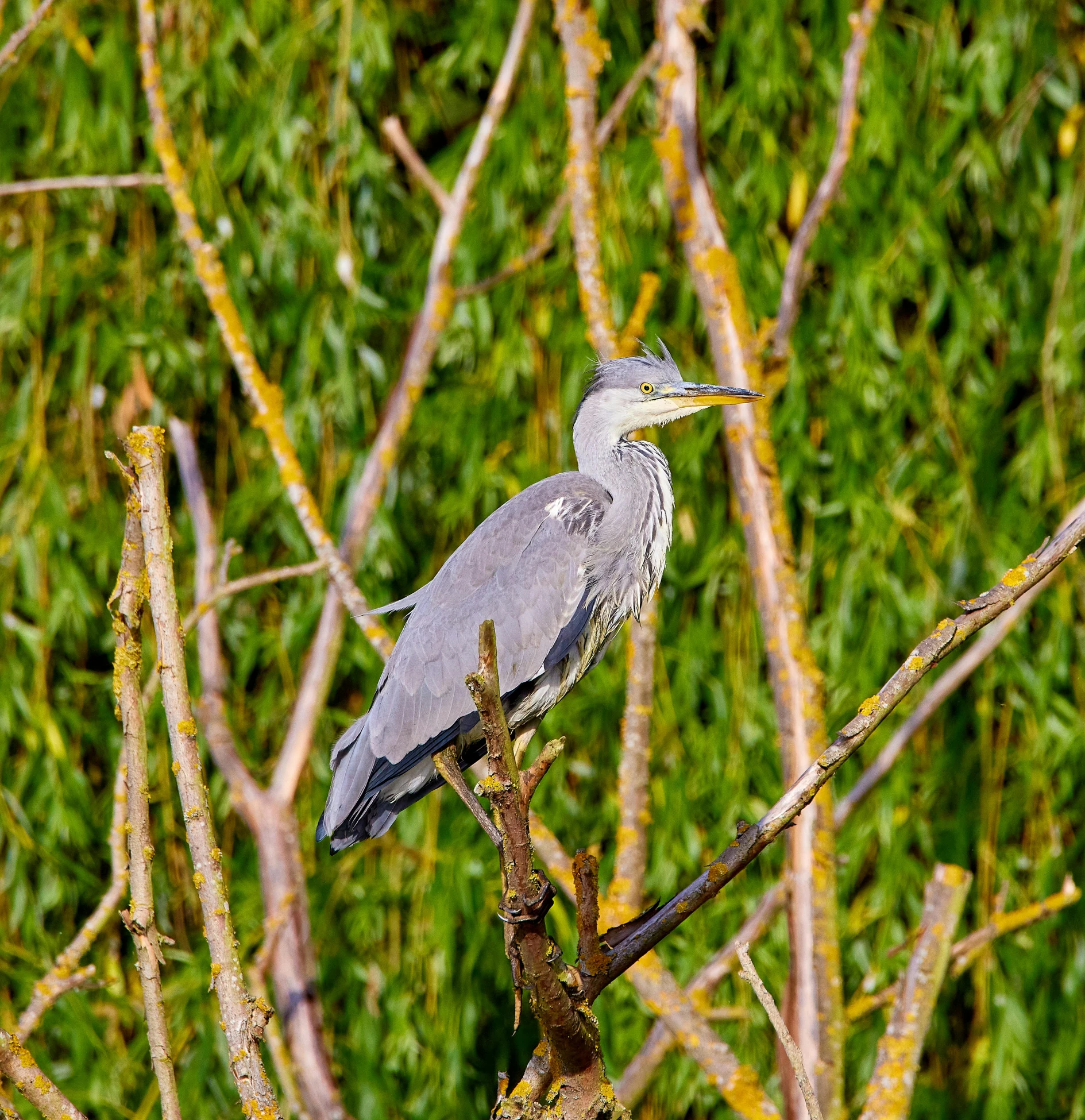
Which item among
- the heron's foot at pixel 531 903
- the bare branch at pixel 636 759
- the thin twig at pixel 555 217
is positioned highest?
the thin twig at pixel 555 217

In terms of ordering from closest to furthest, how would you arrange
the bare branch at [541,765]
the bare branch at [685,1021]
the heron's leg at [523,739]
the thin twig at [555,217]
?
the bare branch at [541,765] → the bare branch at [685,1021] → the heron's leg at [523,739] → the thin twig at [555,217]

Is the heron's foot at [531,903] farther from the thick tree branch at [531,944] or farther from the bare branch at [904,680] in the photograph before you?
the bare branch at [904,680]

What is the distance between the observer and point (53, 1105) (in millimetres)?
1221

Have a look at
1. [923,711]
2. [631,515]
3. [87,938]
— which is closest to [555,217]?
[631,515]

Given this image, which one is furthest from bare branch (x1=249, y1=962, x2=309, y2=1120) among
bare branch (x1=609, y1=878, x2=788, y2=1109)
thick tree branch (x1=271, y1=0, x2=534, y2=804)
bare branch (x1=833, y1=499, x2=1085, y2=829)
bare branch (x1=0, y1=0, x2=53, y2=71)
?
bare branch (x1=0, y1=0, x2=53, y2=71)

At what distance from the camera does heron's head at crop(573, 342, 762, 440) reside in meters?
2.13

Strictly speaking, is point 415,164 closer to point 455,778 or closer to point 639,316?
point 639,316

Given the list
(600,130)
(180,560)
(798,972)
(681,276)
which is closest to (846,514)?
(681,276)

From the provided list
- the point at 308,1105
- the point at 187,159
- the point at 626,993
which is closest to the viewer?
the point at 308,1105

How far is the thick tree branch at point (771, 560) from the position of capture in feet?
6.54

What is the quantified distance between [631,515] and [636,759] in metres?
0.47

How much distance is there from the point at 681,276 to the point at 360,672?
1.17 meters

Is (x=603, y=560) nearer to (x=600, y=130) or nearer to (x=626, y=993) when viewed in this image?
(x=600, y=130)

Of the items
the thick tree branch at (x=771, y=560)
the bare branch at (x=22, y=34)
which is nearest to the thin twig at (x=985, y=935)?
the thick tree branch at (x=771, y=560)
